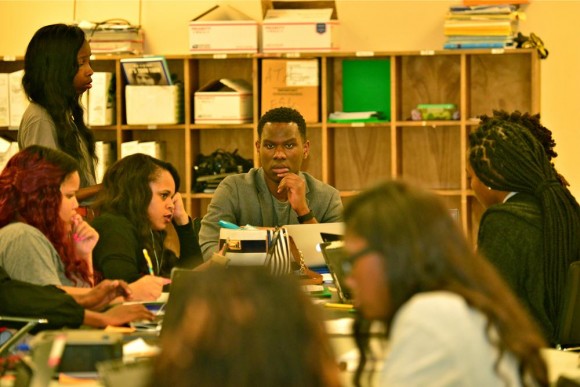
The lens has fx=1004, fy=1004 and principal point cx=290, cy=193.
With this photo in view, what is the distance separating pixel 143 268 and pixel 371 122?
126 inches

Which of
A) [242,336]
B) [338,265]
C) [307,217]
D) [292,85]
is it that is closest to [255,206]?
[307,217]

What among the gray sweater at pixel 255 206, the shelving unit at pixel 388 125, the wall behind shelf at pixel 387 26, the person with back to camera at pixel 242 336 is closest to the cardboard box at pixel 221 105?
the shelving unit at pixel 388 125

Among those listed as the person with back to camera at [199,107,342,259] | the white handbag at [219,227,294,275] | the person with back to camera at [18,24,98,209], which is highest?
the person with back to camera at [18,24,98,209]

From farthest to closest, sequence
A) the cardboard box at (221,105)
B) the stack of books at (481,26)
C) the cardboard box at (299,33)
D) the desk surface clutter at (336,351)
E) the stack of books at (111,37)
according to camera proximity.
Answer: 1. the stack of books at (111,37)
2. the cardboard box at (221,105)
3. the cardboard box at (299,33)
4. the stack of books at (481,26)
5. the desk surface clutter at (336,351)

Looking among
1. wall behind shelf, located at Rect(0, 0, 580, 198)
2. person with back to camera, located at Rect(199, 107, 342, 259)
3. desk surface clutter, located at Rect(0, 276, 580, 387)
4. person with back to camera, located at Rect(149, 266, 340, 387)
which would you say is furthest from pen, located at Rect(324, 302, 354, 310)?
wall behind shelf, located at Rect(0, 0, 580, 198)

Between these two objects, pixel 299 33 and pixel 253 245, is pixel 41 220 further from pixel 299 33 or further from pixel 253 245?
pixel 299 33

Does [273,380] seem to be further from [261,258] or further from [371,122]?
[371,122]

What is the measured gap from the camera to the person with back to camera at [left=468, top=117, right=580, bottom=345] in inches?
118

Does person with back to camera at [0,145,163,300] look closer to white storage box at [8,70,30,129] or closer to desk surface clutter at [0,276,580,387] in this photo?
desk surface clutter at [0,276,580,387]

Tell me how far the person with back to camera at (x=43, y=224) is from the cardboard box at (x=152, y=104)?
3.41 m

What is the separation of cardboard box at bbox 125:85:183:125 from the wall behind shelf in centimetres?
56

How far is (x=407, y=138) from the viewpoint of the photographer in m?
7.10

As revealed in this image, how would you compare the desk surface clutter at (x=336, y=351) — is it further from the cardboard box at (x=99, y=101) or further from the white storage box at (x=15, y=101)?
the white storage box at (x=15, y=101)

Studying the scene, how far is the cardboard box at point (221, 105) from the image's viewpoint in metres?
6.71
